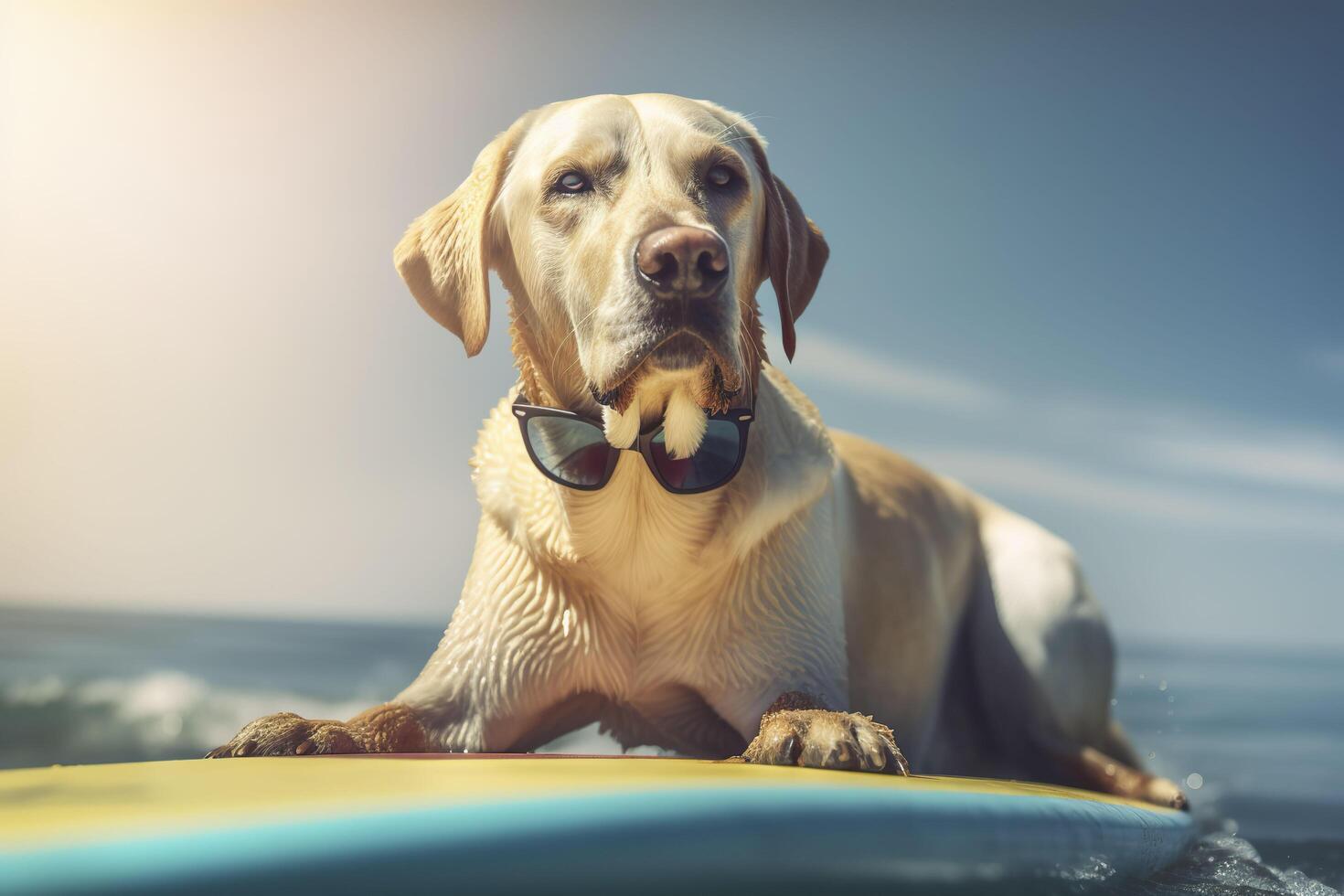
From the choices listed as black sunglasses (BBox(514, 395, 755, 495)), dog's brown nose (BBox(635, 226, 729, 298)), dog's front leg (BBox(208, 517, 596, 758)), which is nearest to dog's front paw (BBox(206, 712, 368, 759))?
dog's front leg (BBox(208, 517, 596, 758))

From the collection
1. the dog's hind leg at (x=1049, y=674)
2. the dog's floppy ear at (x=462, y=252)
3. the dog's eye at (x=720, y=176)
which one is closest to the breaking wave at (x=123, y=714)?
the dog's floppy ear at (x=462, y=252)

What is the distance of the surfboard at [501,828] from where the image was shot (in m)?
1.13

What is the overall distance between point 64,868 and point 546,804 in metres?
0.54

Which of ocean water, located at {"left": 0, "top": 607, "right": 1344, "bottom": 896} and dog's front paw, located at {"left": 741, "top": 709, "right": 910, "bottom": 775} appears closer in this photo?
dog's front paw, located at {"left": 741, "top": 709, "right": 910, "bottom": 775}

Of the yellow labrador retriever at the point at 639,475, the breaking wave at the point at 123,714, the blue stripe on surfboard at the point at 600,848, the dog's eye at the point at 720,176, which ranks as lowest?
the breaking wave at the point at 123,714

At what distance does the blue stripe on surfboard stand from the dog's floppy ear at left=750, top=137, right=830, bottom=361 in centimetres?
109

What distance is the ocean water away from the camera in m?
2.98

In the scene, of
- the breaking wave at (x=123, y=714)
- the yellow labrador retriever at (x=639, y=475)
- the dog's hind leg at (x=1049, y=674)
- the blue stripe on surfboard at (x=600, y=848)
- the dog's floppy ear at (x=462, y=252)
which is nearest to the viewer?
the blue stripe on surfboard at (x=600, y=848)

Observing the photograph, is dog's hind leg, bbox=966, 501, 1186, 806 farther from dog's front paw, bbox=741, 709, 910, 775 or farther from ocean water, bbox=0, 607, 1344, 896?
dog's front paw, bbox=741, 709, 910, 775

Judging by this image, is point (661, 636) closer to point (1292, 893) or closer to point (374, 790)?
point (374, 790)

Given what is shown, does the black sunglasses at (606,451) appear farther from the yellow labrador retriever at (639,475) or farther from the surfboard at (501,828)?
the surfboard at (501,828)

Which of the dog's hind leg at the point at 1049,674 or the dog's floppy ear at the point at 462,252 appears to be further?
the dog's hind leg at the point at 1049,674

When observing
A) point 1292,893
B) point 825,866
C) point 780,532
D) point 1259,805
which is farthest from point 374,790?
point 1259,805

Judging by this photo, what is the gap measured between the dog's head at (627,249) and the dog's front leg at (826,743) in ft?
1.99
